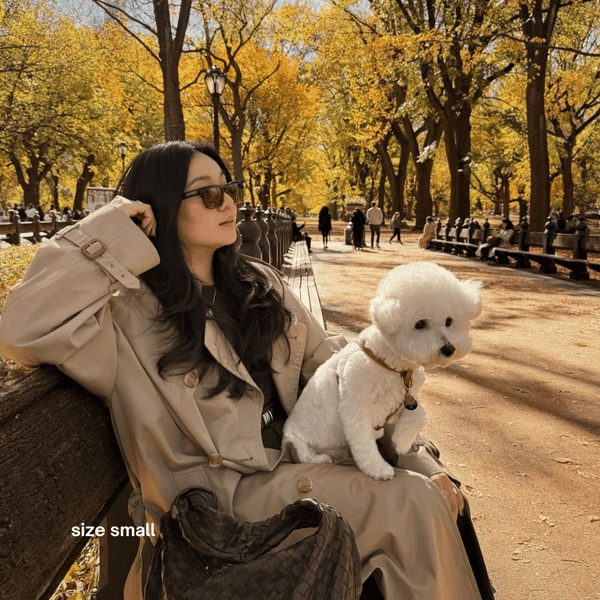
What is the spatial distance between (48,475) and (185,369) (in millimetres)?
612

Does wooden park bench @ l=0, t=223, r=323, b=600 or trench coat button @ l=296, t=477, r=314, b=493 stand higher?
wooden park bench @ l=0, t=223, r=323, b=600

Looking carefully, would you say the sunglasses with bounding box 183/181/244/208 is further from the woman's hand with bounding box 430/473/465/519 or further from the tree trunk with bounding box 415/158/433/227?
the tree trunk with bounding box 415/158/433/227

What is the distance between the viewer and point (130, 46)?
23484 millimetres

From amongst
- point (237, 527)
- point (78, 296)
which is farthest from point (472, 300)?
point (78, 296)

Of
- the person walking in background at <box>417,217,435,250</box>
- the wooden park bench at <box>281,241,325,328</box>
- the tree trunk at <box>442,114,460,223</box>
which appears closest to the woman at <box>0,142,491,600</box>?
the wooden park bench at <box>281,241,325,328</box>

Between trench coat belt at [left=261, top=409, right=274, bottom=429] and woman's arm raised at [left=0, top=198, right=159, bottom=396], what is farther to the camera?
trench coat belt at [left=261, top=409, right=274, bottom=429]

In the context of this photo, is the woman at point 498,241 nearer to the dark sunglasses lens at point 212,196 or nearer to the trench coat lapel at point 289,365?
the trench coat lapel at point 289,365

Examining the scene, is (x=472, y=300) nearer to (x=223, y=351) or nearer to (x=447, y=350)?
(x=447, y=350)

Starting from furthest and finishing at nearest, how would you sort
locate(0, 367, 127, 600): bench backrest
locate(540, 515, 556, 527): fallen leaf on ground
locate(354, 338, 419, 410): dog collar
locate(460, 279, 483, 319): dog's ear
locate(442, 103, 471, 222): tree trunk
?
locate(442, 103, 471, 222): tree trunk < locate(540, 515, 556, 527): fallen leaf on ground < locate(354, 338, 419, 410): dog collar < locate(460, 279, 483, 319): dog's ear < locate(0, 367, 127, 600): bench backrest

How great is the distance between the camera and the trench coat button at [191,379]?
74.4 inches

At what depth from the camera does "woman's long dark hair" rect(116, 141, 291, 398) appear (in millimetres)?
1995

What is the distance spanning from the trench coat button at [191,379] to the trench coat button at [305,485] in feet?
1.53

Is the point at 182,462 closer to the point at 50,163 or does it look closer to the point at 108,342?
the point at 108,342

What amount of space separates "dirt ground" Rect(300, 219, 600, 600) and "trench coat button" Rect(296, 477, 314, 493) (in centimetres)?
142
